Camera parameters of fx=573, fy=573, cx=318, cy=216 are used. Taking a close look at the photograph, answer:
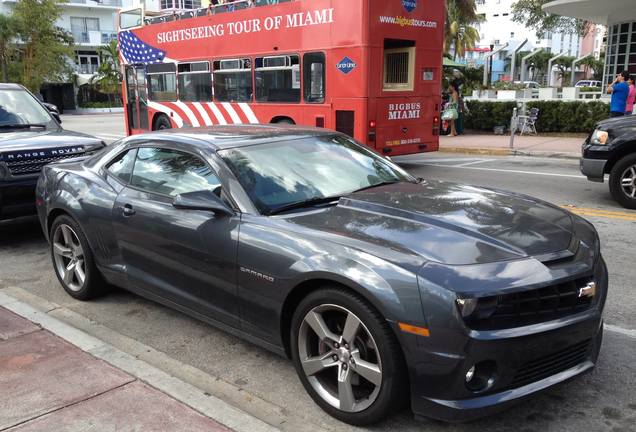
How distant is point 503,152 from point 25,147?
11.6 metres

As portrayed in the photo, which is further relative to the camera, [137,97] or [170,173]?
[137,97]

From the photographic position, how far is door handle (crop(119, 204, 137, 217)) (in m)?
4.23

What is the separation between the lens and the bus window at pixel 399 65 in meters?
11.5

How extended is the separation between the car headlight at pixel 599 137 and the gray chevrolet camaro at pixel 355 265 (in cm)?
500

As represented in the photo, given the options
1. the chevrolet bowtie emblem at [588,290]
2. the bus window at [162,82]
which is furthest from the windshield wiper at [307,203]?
the bus window at [162,82]

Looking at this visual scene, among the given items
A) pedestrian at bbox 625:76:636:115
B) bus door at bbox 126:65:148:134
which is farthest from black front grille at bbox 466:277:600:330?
bus door at bbox 126:65:148:134

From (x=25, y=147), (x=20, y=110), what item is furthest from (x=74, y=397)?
(x=20, y=110)

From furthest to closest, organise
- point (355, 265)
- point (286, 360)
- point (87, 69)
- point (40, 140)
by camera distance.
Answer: point (87, 69)
point (40, 140)
point (286, 360)
point (355, 265)

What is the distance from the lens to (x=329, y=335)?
3047 millimetres

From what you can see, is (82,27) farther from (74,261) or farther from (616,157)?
(74,261)

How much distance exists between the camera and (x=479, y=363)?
2623 mm

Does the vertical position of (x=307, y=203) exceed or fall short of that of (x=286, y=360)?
it exceeds it

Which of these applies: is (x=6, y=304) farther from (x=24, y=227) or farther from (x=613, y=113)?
(x=613, y=113)

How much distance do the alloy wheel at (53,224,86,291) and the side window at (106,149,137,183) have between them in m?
0.71
